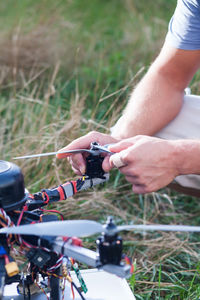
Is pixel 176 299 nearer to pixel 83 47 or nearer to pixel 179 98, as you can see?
pixel 179 98

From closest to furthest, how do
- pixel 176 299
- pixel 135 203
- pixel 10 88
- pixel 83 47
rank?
pixel 176 299, pixel 135 203, pixel 10 88, pixel 83 47

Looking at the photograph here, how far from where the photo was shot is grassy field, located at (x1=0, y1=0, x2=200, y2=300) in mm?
1638

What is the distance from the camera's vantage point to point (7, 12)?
4.07m

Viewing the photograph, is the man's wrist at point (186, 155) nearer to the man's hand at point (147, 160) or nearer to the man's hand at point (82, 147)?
the man's hand at point (147, 160)

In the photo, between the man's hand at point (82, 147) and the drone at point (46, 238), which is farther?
the man's hand at point (82, 147)

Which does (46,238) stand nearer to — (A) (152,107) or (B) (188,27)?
(A) (152,107)

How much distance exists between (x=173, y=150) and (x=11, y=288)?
59cm

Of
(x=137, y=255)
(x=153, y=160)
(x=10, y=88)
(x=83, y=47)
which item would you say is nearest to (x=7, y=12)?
(x=83, y=47)

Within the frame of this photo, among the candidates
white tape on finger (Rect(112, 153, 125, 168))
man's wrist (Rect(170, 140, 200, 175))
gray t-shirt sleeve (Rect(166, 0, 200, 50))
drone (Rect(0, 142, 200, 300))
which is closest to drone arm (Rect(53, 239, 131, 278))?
drone (Rect(0, 142, 200, 300))

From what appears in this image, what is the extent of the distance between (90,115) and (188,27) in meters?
0.83

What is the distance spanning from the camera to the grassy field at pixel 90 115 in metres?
1.64

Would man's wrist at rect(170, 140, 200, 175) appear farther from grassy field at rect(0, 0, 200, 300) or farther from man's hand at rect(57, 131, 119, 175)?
grassy field at rect(0, 0, 200, 300)

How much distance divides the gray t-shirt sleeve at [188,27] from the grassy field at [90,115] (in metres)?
0.32

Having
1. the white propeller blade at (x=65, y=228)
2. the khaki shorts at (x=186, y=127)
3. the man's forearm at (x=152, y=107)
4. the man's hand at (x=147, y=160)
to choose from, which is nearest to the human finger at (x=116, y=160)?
the man's hand at (x=147, y=160)
